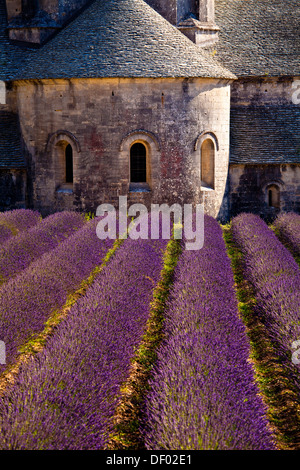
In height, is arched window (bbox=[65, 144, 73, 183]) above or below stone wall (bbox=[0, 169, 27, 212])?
above

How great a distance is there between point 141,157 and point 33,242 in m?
5.88

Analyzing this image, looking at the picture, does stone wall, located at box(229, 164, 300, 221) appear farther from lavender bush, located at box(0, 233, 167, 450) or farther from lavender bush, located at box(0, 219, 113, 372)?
lavender bush, located at box(0, 233, 167, 450)

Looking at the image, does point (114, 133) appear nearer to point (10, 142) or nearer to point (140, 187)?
point (140, 187)

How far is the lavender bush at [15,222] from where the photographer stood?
37.7 ft

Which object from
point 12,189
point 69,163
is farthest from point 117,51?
point 12,189

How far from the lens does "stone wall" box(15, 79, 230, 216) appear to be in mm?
14656

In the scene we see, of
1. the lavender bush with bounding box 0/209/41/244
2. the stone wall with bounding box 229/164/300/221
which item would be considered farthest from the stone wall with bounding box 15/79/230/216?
the lavender bush with bounding box 0/209/41/244

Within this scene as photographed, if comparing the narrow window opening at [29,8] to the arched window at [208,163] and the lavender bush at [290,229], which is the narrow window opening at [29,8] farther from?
the lavender bush at [290,229]

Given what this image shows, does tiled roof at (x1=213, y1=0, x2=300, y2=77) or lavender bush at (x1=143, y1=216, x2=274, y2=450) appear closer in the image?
lavender bush at (x1=143, y1=216, x2=274, y2=450)

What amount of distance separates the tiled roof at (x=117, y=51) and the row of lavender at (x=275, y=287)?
17.3 ft

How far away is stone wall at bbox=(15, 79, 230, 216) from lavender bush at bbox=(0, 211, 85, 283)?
200cm

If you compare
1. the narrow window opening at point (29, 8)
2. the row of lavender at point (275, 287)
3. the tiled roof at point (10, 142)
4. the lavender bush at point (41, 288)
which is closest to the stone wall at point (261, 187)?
the row of lavender at point (275, 287)

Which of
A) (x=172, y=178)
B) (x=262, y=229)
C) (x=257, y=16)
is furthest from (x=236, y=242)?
(x=257, y=16)
